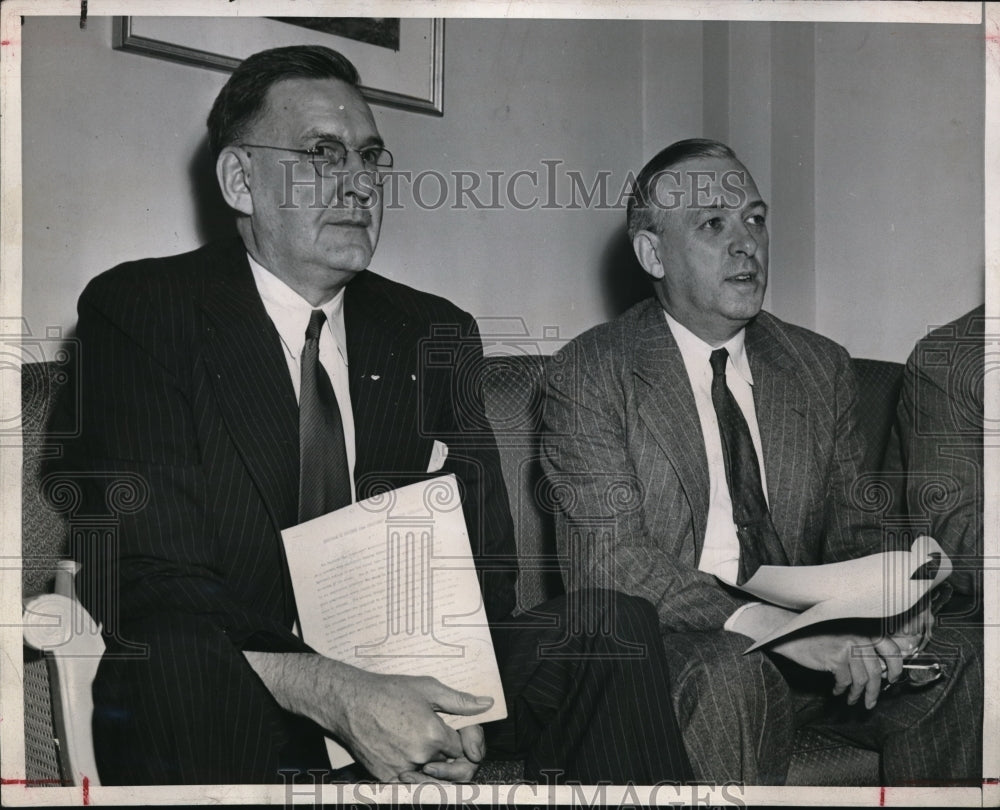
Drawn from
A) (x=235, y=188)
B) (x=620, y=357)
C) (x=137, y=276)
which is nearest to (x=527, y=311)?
(x=620, y=357)

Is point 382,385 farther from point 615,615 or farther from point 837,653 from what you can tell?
point 837,653

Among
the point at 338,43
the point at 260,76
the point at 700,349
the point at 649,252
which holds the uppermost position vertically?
the point at 338,43

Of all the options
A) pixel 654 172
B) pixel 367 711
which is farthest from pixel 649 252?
pixel 367 711

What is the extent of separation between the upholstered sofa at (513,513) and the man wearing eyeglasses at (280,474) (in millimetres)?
54

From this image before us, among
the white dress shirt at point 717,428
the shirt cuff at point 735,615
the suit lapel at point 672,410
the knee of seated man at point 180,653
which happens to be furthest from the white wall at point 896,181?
the knee of seated man at point 180,653

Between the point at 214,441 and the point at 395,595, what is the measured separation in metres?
0.35

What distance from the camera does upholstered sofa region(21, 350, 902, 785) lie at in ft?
4.86

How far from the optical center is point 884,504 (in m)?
1.72

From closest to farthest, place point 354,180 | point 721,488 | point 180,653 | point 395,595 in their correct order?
point 180,653 → point 395,595 → point 354,180 → point 721,488

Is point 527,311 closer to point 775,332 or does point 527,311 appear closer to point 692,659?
point 775,332

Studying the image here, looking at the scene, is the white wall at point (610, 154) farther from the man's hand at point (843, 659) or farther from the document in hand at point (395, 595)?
the man's hand at point (843, 659)

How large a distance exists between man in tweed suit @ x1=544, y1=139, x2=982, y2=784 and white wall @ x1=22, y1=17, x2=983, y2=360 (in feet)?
0.45

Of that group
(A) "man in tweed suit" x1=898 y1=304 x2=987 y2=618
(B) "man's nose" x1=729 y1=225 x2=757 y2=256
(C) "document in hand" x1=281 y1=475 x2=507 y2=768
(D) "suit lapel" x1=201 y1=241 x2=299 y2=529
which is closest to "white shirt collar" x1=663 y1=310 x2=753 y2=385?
(B) "man's nose" x1=729 y1=225 x2=757 y2=256

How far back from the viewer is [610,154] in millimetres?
1843
